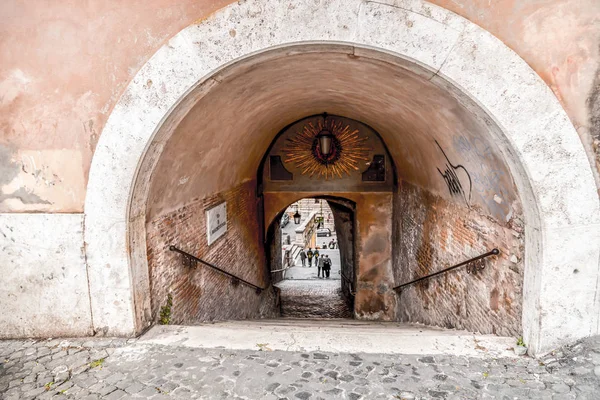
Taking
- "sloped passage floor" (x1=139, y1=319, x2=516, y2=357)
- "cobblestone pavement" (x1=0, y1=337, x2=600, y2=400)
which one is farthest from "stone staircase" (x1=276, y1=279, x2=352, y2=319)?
"cobblestone pavement" (x1=0, y1=337, x2=600, y2=400)

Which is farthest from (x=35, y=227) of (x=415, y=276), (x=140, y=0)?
(x=415, y=276)

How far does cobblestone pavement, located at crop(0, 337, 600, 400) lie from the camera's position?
9.65 ft

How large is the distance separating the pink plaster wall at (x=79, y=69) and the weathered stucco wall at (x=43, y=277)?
0.18 meters

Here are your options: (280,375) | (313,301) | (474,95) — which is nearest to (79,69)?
(280,375)

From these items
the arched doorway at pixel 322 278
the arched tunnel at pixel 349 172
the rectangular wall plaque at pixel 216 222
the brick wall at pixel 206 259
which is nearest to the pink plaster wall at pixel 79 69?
the arched tunnel at pixel 349 172

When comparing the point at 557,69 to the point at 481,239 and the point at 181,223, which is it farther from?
the point at 181,223

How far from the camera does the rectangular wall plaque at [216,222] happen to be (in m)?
5.42

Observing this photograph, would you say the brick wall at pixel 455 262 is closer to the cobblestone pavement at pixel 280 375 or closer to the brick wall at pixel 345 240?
the cobblestone pavement at pixel 280 375

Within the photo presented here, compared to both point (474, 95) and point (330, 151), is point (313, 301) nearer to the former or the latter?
point (330, 151)

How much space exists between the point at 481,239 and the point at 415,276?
2909 millimetres

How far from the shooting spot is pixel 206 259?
545 cm

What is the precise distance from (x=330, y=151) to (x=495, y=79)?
15.6ft

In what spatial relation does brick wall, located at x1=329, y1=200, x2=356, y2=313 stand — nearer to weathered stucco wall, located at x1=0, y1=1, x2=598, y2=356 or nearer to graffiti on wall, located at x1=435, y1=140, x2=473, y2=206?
graffiti on wall, located at x1=435, y1=140, x2=473, y2=206

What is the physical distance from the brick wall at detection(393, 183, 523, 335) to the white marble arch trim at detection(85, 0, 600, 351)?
1.11ft
